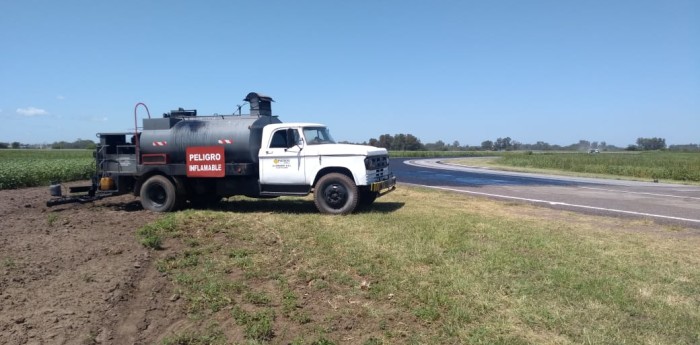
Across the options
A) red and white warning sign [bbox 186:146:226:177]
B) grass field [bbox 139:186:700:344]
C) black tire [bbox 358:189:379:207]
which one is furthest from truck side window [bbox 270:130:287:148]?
grass field [bbox 139:186:700:344]

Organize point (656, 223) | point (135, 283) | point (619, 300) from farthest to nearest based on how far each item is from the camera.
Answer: point (656, 223) → point (135, 283) → point (619, 300)

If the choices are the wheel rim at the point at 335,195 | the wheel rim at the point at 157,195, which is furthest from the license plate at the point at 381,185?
the wheel rim at the point at 157,195

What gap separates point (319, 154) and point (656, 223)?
7.29 meters

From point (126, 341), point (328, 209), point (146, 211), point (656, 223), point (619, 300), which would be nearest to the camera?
point (126, 341)

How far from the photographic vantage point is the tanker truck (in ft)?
35.9

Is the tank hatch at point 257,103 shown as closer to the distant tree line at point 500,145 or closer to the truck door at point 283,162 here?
the truck door at point 283,162

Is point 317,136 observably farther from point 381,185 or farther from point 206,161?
point 206,161

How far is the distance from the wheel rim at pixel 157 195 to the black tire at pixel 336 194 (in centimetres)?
390

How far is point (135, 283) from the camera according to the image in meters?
5.76

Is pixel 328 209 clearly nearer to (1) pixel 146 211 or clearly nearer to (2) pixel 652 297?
(1) pixel 146 211

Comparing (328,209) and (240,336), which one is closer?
(240,336)

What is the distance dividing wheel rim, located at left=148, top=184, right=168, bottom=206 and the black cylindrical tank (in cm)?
79

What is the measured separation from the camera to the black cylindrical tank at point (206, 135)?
11.2 meters

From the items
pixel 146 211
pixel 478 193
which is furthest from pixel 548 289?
pixel 478 193
